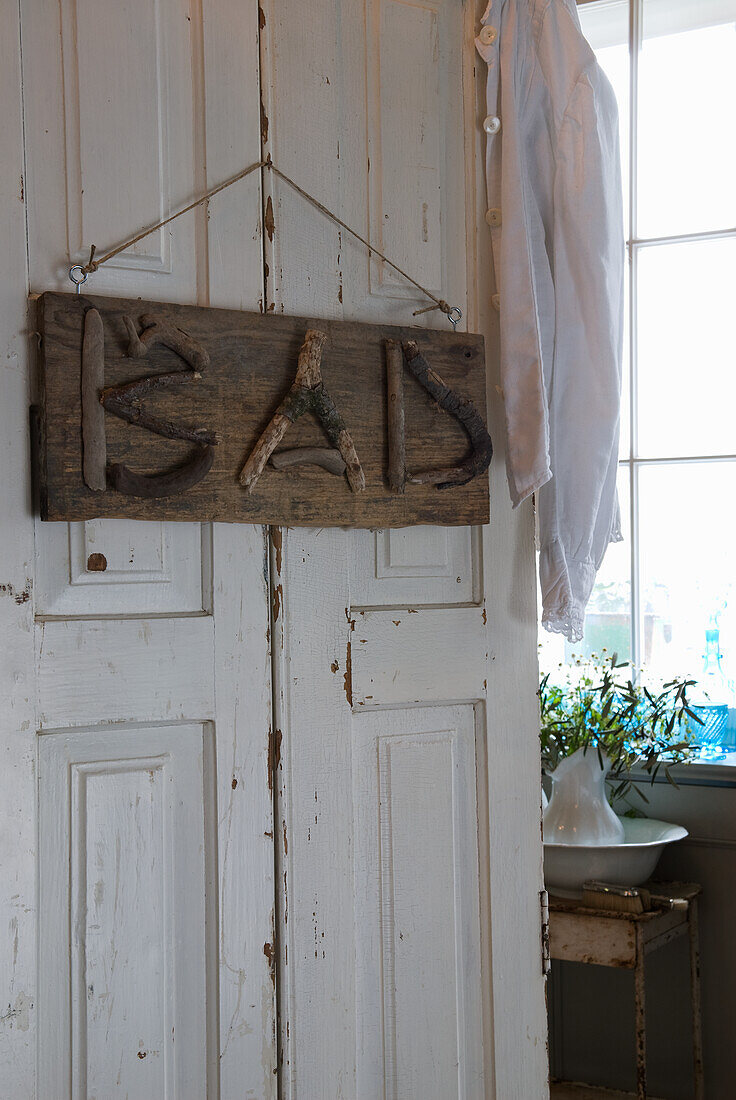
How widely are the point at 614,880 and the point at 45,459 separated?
150 centimetres

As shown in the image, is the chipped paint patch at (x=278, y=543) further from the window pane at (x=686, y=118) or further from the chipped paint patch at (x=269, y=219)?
the window pane at (x=686, y=118)

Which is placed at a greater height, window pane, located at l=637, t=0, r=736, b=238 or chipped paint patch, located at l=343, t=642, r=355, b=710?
window pane, located at l=637, t=0, r=736, b=238

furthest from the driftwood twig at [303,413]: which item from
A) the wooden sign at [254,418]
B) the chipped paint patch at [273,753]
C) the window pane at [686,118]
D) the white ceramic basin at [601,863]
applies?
the window pane at [686,118]

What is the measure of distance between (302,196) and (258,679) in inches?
28.0

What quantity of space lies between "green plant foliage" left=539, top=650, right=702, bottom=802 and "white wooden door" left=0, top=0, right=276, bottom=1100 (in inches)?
39.6

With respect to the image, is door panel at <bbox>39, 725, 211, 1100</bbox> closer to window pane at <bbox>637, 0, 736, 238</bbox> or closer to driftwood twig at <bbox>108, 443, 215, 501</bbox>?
driftwood twig at <bbox>108, 443, 215, 501</bbox>

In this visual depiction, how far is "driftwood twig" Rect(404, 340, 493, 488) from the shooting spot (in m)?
1.55

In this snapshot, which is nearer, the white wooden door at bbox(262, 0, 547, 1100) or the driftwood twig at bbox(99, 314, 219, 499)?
the driftwood twig at bbox(99, 314, 219, 499)

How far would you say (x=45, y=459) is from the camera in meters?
1.30

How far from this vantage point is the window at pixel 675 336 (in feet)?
8.18

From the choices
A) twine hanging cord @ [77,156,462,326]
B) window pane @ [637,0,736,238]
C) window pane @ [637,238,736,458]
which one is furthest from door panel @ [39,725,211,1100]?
window pane @ [637,0,736,238]

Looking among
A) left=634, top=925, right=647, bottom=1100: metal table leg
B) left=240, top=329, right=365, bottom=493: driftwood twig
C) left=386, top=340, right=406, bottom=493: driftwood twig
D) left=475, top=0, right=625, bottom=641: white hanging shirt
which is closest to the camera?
left=240, top=329, right=365, bottom=493: driftwood twig

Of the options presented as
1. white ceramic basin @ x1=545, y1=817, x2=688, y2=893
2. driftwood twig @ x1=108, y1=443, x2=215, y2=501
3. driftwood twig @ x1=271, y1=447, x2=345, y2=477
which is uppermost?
driftwood twig @ x1=271, y1=447, x2=345, y2=477

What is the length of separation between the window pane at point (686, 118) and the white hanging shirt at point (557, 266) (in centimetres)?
88
